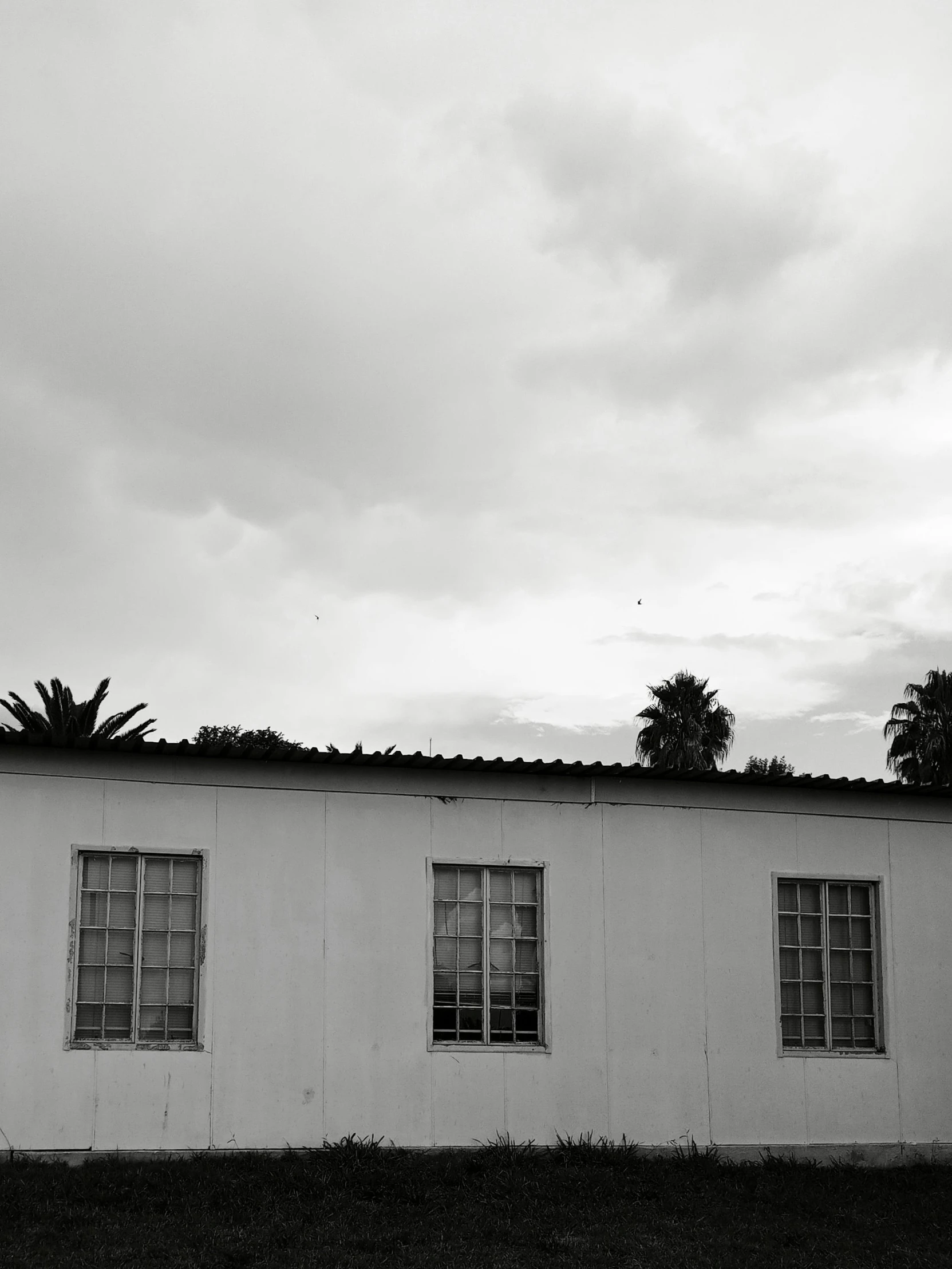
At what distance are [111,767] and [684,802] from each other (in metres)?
4.80

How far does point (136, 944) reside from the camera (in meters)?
10.5

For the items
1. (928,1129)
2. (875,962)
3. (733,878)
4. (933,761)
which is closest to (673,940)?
(733,878)

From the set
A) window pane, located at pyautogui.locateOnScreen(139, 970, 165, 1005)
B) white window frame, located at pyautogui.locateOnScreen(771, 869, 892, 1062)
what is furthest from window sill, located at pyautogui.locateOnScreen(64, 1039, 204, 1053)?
white window frame, located at pyautogui.locateOnScreen(771, 869, 892, 1062)

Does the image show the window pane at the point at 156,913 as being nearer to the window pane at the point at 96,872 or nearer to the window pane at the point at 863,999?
the window pane at the point at 96,872

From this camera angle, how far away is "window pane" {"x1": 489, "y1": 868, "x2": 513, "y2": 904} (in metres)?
11.4

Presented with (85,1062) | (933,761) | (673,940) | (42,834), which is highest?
(933,761)

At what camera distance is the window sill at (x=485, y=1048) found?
35.9 feet

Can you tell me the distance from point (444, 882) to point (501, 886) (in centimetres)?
48

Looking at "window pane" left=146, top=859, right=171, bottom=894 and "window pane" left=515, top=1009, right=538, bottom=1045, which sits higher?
"window pane" left=146, top=859, right=171, bottom=894

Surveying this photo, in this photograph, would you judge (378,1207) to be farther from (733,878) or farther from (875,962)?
(875,962)

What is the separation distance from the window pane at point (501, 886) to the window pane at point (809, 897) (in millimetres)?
2647

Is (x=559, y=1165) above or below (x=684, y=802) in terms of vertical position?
below

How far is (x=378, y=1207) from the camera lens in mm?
9250

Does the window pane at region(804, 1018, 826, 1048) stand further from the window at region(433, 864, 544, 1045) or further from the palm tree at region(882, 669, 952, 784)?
the palm tree at region(882, 669, 952, 784)
